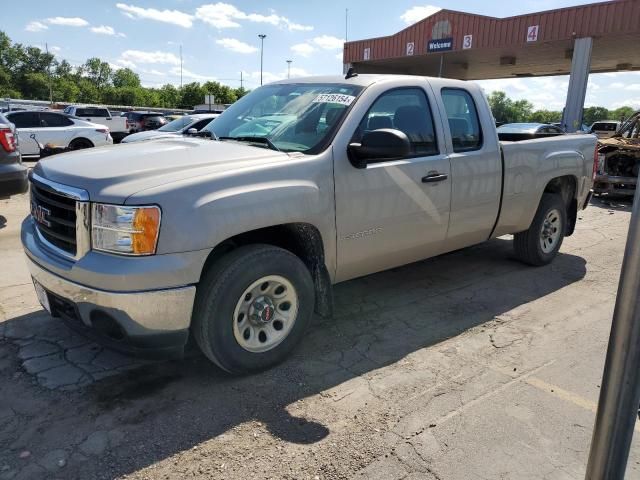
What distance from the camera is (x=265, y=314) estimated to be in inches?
128

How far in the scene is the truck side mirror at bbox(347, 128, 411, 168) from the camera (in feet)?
11.0

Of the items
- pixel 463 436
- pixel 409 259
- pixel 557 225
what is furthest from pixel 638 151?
pixel 463 436

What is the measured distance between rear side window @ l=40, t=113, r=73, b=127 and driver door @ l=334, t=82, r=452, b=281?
13.5 meters

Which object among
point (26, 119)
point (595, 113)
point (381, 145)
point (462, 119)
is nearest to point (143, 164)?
point (381, 145)

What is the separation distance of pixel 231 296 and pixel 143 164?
951 millimetres

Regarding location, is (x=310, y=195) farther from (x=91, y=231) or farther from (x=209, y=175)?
A: (x=91, y=231)

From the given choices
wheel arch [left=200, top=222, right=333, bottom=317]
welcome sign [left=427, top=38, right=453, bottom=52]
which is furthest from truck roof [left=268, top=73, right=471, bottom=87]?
welcome sign [left=427, top=38, right=453, bottom=52]

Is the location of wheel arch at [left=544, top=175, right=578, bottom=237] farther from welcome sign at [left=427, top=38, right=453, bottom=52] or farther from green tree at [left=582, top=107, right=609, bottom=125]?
green tree at [left=582, top=107, right=609, bottom=125]

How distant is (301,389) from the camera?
316 centimetres

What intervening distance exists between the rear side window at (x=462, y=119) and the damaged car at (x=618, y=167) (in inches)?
299

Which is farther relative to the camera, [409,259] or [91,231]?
[409,259]

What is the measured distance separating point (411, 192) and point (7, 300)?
3.56 meters

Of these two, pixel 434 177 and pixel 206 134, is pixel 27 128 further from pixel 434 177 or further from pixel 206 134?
pixel 434 177

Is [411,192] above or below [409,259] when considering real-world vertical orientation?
above
